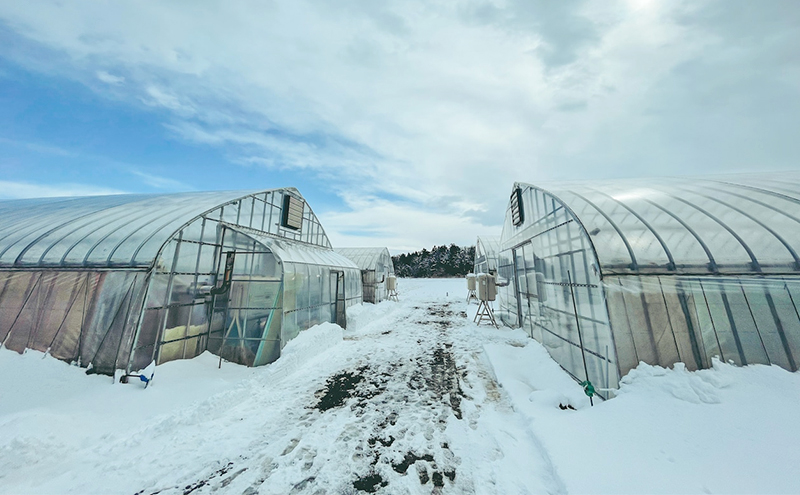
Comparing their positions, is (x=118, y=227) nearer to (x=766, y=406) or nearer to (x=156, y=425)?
(x=156, y=425)

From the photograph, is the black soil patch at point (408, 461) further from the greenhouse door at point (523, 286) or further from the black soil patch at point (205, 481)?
the greenhouse door at point (523, 286)

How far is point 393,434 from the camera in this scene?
5.16 m

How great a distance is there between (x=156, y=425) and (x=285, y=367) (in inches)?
131

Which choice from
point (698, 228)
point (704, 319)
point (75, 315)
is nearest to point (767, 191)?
point (698, 228)

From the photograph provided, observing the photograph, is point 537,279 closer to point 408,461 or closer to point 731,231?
point 731,231

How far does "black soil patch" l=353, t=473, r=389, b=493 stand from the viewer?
12.6 feet

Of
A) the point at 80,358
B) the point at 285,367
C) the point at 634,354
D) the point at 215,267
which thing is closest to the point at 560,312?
the point at 634,354

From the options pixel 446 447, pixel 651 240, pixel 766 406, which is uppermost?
pixel 651 240

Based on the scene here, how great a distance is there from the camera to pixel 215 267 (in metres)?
9.80

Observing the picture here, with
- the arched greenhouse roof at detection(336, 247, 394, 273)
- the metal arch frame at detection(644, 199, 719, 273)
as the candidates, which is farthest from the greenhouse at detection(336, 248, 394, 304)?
the metal arch frame at detection(644, 199, 719, 273)

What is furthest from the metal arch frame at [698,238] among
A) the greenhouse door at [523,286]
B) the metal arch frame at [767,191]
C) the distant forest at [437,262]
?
the distant forest at [437,262]

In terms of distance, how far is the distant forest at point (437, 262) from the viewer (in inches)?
2707

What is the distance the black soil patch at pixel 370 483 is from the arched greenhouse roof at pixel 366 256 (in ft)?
69.0

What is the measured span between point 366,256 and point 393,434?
21.8 metres
